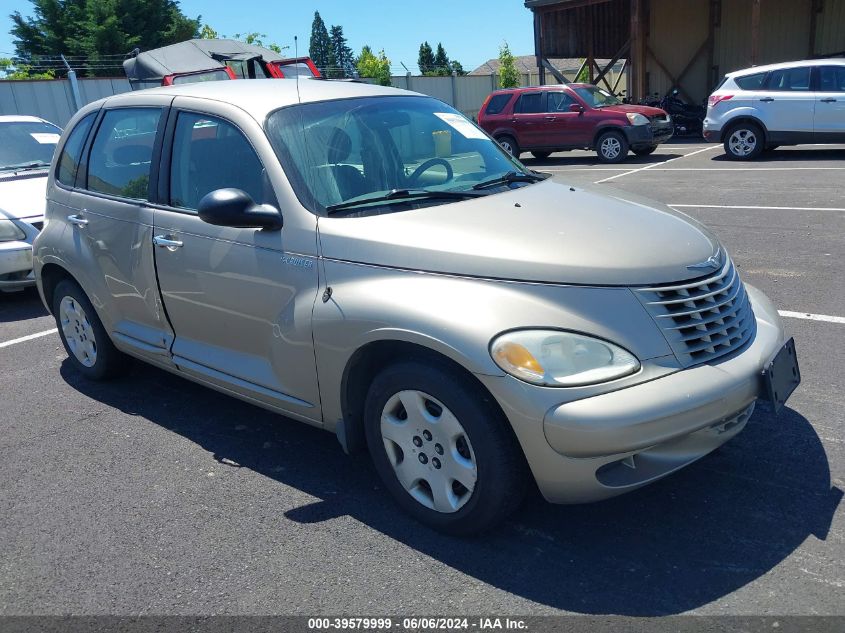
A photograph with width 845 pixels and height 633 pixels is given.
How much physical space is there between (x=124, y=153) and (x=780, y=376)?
3644 mm

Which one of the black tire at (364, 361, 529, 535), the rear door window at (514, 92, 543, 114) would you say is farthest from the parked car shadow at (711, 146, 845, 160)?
the black tire at (364, 361, 529, 535)

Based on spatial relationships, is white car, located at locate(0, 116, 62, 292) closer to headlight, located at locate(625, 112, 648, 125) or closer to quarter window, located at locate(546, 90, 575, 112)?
quarter window, located at locate(546, 90, 575, 112)

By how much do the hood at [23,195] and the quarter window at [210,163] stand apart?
3.70 m

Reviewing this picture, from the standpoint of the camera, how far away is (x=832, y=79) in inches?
554

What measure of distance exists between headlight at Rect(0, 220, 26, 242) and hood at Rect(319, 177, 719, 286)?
16.4ft

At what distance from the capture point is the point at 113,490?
12.3ft

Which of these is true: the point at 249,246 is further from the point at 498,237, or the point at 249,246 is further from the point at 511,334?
the point at 511,334

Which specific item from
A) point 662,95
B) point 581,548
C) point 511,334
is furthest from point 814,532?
point 662,95

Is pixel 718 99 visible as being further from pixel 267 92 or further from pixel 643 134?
pixel 267 92

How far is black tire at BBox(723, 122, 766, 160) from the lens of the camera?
14.8 meters

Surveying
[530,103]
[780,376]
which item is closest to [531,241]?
[780,376]

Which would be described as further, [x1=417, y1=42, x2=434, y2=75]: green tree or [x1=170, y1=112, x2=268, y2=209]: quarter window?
[x1=417, y1=42, x2=434, y2=75]: green tree

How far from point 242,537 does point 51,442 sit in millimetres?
1690

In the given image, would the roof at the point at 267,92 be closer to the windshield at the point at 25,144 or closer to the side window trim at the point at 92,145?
the side window trim at the point at 92,145
